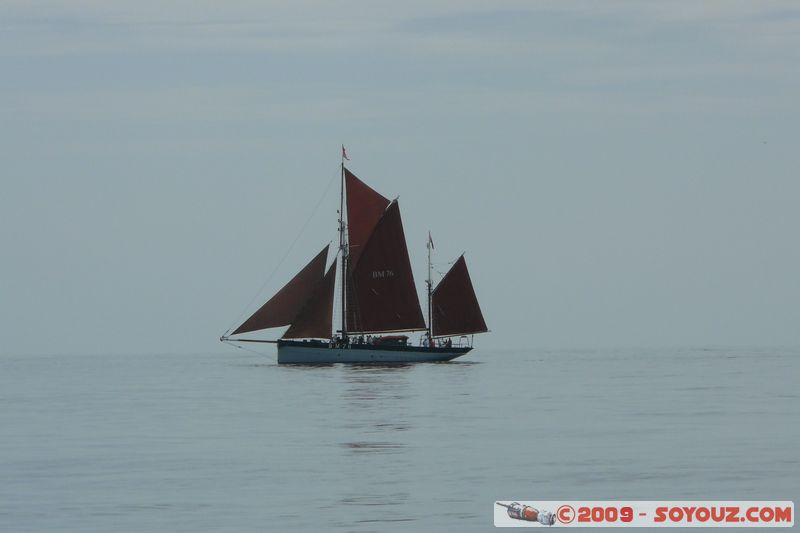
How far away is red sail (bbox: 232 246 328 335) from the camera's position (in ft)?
360

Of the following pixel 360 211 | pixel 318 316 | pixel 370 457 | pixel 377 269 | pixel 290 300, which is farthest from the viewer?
pixel 360 211

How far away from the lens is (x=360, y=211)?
11712 cm

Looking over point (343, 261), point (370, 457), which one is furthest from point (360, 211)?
point (370, 457)

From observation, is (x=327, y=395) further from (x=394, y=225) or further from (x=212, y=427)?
(x=394, y=225)

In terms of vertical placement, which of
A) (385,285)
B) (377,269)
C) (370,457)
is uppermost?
(377,269)

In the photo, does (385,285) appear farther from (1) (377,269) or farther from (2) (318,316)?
(2) (318,316)

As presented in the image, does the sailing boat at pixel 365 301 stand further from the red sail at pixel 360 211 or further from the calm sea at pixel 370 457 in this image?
the calm sea at pixel 370 457

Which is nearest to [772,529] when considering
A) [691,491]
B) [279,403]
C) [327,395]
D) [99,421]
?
[691,491]

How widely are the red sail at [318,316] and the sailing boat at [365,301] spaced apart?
0.26 ft

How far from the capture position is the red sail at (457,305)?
11875 centimetres

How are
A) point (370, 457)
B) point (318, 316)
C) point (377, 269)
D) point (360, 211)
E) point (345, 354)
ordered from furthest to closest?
point (345, 354)
point (360, 211)
point (377, 269)
point (318, 316)
point (370, 457)

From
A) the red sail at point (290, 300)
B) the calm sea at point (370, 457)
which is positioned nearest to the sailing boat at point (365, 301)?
the red sail at point (290, 300)

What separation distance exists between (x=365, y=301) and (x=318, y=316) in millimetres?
4716

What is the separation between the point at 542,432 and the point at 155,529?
73.5 ft
